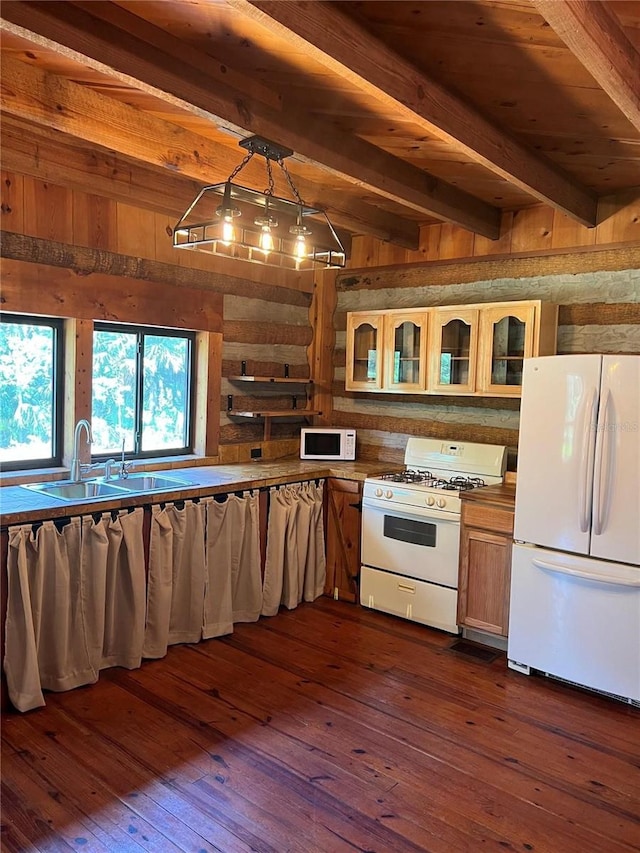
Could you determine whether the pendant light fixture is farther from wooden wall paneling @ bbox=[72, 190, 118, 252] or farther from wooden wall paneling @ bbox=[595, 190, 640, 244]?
wooden wall paneling @ bbox=[595, 190, 640, 244]

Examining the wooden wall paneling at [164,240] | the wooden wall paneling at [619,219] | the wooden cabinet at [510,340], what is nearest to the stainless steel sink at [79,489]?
the wooden wall paneling at [164,240]

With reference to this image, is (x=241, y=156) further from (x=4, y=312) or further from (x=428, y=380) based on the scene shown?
(x=428, y=380)

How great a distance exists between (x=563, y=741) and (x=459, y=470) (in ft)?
6.09

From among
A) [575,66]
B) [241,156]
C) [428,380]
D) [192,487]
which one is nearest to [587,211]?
[428,380]

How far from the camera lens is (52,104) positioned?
2738mm

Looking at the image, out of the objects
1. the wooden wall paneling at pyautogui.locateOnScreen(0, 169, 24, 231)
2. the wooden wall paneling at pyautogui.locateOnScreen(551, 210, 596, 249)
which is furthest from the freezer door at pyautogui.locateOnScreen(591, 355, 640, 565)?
the wooden wall paneling at pyautogui.locateOnScreen(0, 169, 24, 231)

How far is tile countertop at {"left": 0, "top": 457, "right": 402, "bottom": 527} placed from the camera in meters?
3.01

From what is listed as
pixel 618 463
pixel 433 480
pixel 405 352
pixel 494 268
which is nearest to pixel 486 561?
pixel 433 480

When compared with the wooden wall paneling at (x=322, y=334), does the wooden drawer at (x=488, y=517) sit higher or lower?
lower

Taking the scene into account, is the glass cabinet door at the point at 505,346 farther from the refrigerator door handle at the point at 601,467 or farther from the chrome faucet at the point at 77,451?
the chrome faucet at the point at 77,451

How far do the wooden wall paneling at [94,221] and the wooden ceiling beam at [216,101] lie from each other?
119 cm

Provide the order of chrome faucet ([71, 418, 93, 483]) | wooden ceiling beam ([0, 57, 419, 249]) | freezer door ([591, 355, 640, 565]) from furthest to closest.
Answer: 1. chrome faucet ([71, 418, 93, 483])
2. freezer door ([591, 355, 640, 565])
3. wooden ceiling beam ([0, 57, 419, 249])

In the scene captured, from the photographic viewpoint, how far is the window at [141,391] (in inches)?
155

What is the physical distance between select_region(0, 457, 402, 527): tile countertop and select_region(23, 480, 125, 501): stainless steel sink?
0.13 metres
